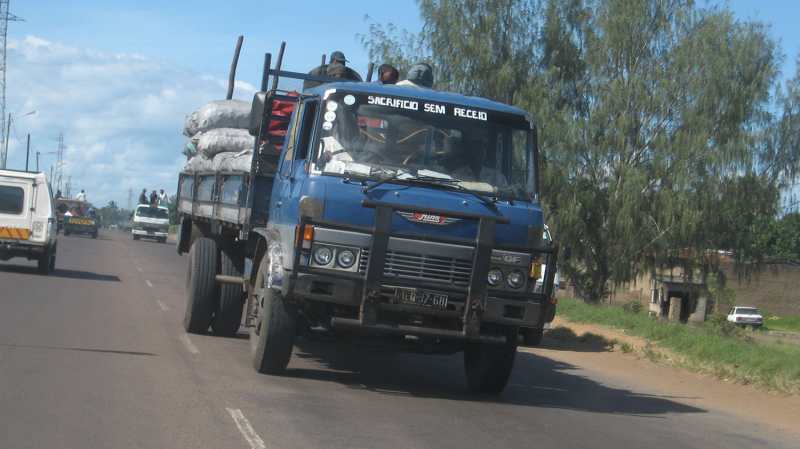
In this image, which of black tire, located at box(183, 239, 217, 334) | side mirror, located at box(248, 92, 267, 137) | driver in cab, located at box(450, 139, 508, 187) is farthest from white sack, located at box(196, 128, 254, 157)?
driver in cab, located at box(450, 139, 508, 187)

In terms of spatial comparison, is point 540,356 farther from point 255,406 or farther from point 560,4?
point 560,4

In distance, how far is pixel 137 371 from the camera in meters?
7.73

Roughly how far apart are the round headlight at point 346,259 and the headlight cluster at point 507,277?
3.89 ft

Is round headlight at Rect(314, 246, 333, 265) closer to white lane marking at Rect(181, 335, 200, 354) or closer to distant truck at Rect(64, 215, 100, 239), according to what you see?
white lane marking at Rect(181, 335, 200, 354)

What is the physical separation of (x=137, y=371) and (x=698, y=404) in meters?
5.86

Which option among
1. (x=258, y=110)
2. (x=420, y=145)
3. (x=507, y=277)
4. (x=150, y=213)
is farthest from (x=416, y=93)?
(x=150, y=213)

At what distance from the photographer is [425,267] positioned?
687 cm

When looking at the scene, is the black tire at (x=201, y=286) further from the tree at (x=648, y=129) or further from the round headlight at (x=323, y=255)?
the tree at (x=648, y=129)

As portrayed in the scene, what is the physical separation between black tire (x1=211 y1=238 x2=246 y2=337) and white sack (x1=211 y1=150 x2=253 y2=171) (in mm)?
965

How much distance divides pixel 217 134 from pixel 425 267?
576cm

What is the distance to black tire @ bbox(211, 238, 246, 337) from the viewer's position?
1037 cm

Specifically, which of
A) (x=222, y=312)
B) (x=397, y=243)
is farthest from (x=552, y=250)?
(x=222, y=312)

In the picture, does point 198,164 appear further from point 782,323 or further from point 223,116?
point 782,323

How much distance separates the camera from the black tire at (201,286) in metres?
10.2
